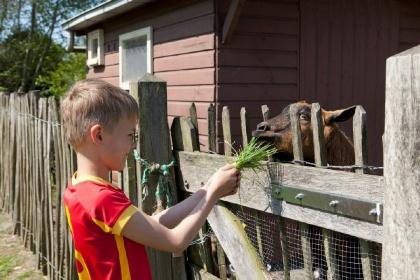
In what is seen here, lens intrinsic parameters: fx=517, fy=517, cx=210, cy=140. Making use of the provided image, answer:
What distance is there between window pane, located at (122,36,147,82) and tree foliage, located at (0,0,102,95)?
→ 39.0ft

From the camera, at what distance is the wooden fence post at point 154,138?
309cm

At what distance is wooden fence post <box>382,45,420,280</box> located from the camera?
1.46 meters

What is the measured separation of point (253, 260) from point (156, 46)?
17.7 ft

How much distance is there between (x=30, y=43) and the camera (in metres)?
21.0

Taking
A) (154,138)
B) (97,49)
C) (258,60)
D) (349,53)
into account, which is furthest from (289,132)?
(97,49)

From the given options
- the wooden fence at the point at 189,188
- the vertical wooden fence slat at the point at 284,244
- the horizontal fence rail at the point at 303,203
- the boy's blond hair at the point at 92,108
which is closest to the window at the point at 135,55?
the wooden fence at the point at 189,188

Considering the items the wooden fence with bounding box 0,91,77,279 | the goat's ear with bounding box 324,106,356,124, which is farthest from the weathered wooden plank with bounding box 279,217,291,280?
the wooden fence with bounding box 0,91,77,279

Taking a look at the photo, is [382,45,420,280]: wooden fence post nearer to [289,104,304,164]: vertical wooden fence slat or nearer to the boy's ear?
[289,104,304,164]: vertical wooden fence slat

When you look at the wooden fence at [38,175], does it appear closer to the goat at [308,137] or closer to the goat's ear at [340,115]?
the goat at [308,137]

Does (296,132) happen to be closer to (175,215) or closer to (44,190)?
(175,215)

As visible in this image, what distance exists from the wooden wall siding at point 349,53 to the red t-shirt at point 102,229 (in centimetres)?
472

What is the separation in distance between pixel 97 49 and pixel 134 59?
2.01 meters

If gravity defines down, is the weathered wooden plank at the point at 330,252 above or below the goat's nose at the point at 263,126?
below

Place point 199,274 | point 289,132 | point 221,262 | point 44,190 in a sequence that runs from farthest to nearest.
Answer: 1. point 44,190
2. point 289,132
3. point 199,274
4. point 221,262
